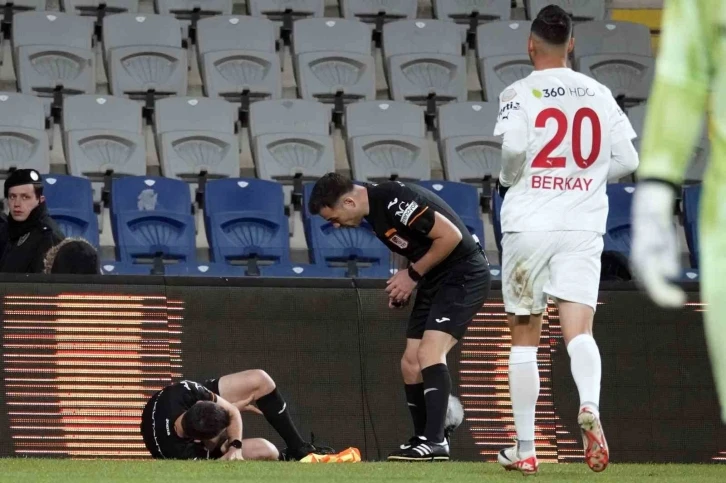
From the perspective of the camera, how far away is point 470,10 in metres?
14.9

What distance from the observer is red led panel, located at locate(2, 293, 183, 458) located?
7.88 metres

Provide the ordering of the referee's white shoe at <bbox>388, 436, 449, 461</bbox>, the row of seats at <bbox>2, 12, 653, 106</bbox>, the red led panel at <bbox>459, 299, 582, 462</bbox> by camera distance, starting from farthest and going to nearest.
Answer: the row of seats at <bbox>2, 12, 653, 106</bbox> < the red led panel at <bbox>459, 299, 582, 462</bbox> < the referee's white shoe at <bbox>388, 436, 449, 461</bbox>

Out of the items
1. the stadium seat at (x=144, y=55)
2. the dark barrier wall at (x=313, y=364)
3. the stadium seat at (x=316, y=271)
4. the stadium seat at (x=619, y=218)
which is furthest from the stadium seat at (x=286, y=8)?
the dark barrier wall at (x=313, y=364)

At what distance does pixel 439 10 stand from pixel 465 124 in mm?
2132

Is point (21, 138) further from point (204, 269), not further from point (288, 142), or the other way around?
point (204, 269)

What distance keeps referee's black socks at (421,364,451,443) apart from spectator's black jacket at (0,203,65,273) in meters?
3.18

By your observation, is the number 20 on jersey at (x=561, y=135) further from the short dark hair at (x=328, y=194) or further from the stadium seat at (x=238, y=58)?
the stadium seat at (x=238, y=58)

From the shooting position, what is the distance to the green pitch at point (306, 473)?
19.7 feet

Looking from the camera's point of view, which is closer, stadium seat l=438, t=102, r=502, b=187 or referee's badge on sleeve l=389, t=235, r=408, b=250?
referee's badge on sleeve l=389, t=235, r=408, b=250

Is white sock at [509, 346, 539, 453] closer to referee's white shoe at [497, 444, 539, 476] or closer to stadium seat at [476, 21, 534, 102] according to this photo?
referee's white shoe at [497, 444, 539, 476]

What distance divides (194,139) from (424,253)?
5.80 meters

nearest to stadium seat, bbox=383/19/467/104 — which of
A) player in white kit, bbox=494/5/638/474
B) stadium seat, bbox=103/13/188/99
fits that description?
stadium seat, bbox=103/13/188/99

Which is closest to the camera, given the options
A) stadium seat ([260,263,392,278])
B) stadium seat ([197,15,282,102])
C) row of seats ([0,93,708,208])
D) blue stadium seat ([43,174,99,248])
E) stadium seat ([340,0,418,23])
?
stadium seat ([260,263,392,278])

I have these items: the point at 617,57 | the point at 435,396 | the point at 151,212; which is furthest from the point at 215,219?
the point at 617,57
